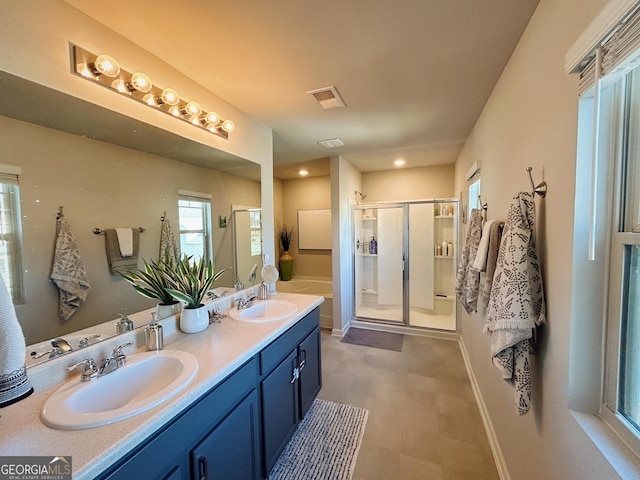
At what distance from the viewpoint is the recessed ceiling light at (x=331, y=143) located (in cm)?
270

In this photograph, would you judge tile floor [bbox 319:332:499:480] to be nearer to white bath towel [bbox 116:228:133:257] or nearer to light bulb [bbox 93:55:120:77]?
white bath towel [bbox 116:228:133:257]

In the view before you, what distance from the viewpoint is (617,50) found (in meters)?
0.67

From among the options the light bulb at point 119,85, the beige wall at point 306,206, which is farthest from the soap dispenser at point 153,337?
the beige wall at point 306,206

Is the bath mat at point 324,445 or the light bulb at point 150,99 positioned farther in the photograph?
the bath mat at point 324,445

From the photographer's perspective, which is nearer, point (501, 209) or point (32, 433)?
point (32, 433)

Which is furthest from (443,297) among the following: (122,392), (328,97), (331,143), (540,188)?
(122,392)

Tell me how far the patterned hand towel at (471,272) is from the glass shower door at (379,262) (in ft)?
5.24

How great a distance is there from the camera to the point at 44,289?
3.34 ft

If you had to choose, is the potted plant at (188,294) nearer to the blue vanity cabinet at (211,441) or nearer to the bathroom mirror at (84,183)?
the bathroom mirror at (84,183)

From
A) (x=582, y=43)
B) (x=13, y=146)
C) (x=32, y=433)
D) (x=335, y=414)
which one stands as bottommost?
(x=335, y=414)

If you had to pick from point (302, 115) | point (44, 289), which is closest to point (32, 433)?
point (44, 289)

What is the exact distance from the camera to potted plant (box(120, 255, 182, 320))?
135 centimetres

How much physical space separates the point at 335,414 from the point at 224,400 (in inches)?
48.5

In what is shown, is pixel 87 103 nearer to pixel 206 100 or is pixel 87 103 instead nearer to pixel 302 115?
pixel 206 100
